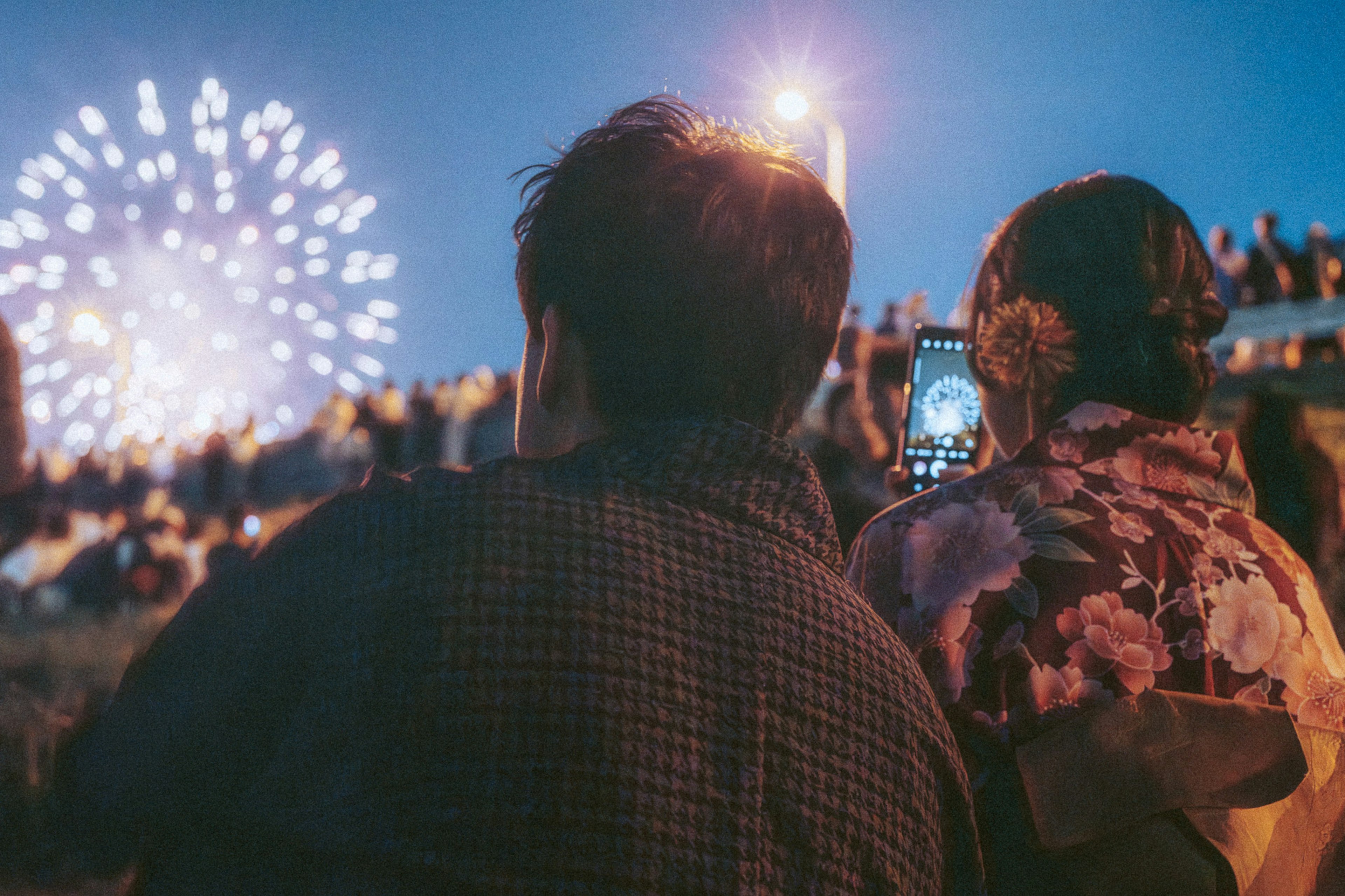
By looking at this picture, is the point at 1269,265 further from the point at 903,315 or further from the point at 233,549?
the point at 233,549

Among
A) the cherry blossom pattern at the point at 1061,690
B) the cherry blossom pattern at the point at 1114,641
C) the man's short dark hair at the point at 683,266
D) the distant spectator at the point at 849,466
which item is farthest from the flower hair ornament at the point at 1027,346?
the distant spectator at the point at 849,466

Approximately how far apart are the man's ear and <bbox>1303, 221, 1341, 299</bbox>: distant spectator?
14237 millimetres

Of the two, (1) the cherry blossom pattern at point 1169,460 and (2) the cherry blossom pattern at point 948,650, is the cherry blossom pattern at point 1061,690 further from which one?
(1) the cherry blossom pattern at point 1169,460

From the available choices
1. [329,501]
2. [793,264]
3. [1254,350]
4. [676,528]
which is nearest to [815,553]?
[676,528]

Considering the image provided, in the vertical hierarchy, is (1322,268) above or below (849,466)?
above

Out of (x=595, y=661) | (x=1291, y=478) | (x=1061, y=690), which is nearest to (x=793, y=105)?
(x=1291, y=478)

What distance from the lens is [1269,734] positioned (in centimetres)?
175

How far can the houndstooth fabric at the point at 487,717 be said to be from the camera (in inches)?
41.2

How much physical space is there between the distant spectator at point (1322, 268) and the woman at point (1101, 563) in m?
13.0

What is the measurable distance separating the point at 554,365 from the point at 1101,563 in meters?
1.12

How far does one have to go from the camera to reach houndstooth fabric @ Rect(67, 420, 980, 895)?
3.43ft

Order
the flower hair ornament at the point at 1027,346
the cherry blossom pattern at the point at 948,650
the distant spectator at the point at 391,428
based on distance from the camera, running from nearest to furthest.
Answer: the cherry blossom pattern at the point at 948,650 → the flower hair ornament at the point at 1027,346 → the distant spectator at the point at 391,428

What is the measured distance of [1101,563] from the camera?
1871 millimetres

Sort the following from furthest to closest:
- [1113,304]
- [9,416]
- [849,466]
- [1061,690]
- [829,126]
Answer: [829,126], [849,466], [9,416], [1113,304], [1061,690]
